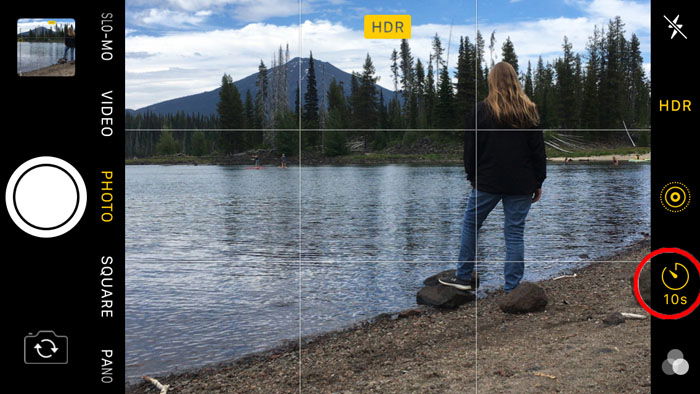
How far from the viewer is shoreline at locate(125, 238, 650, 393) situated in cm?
322

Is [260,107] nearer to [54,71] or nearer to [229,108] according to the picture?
[229,108]

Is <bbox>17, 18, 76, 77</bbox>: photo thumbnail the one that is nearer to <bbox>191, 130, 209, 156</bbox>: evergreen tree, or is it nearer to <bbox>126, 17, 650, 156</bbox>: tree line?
<bbox>126, 17, 650, 156</bbox>: tree line

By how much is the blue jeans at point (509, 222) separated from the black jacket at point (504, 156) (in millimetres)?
168

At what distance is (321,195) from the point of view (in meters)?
28.1

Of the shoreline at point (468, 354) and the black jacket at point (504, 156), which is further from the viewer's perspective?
the black jacket at point (504, 156)

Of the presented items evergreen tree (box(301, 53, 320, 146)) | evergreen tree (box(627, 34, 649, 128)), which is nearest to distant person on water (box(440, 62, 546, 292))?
evergreen tree (box(627, 34, 649, 128))

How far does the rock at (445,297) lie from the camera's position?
6.52m

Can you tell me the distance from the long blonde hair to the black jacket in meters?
0.09

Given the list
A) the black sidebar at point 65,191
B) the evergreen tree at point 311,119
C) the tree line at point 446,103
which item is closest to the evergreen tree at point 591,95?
the tree line at point 446,103

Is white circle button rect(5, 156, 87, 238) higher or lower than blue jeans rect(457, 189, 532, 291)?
higher

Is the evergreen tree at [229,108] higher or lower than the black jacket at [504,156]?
higher
